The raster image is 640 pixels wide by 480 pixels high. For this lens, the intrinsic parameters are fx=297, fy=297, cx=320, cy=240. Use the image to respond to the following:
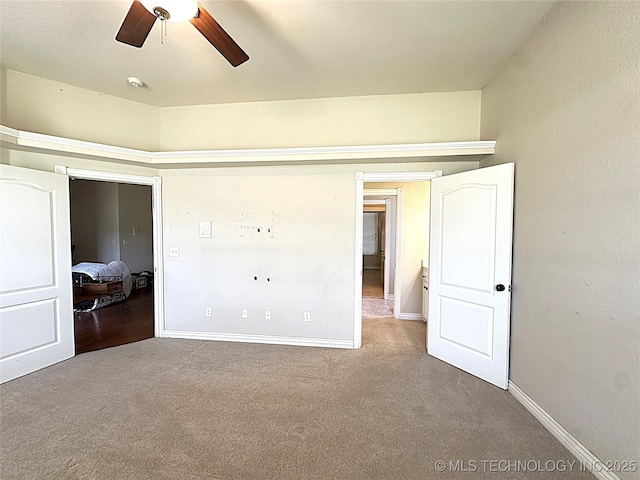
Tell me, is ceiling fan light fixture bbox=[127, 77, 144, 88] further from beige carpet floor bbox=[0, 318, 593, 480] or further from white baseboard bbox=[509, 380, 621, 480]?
white baseboard bbox=[509, 380, 621, 480]

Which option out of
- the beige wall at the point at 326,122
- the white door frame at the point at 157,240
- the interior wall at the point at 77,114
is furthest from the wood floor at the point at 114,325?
the beige wall at the point at 326,122

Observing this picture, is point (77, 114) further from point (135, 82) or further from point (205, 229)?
point (205, 229)

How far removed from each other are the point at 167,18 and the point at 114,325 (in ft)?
13.9

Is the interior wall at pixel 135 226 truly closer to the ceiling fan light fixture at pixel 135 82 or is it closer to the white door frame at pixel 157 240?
the white door frame at pixel 157 240

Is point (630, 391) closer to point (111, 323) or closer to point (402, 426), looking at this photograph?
point (402, 426)

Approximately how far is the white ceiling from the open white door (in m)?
1.06

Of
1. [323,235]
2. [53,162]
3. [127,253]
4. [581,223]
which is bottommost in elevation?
[127,253]

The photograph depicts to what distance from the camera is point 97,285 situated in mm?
4789

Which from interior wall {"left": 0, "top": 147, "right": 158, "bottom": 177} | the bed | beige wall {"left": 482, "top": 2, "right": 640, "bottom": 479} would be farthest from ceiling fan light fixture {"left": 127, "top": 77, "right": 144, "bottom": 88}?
beige wall {"left": 482, "top": 2, "right": 640, "bottom": 479}

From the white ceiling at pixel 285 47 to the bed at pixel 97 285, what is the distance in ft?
10.1

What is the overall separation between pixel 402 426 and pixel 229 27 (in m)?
3.21

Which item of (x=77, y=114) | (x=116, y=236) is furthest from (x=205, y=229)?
(x=116, y=236)

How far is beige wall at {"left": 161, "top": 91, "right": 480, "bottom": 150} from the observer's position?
3.30 meters

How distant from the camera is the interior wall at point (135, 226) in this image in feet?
22.9
